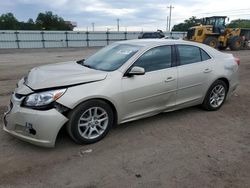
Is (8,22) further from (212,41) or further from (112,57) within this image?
(112,57)

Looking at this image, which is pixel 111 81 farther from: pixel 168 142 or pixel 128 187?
pixel 128 187

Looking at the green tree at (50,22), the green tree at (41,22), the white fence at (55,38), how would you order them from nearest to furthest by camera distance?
the white fence at (55,38) → the green tree at (41,22) → the green tree at (50,22)

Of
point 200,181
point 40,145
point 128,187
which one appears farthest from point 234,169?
point 40,145

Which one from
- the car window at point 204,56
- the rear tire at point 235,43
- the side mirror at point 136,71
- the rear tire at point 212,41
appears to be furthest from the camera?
the rear tire at point 235,43

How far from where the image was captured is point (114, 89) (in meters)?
3.84

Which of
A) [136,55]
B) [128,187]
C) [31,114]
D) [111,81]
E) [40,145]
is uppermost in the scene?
[136,55]

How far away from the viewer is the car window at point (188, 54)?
473 centimetres

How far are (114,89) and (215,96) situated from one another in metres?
2.49

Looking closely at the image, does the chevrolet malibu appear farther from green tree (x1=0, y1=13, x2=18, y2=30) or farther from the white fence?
green tree (x1=0, y1=13, x2=18, y2=30)

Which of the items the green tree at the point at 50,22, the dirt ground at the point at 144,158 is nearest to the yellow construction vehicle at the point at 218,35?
the dirt ground at the point at 144,158

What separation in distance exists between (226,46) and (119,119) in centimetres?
2024

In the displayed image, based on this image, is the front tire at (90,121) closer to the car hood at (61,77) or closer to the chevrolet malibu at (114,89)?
the chevrolet malibu at (114,89)

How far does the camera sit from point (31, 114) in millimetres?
3375

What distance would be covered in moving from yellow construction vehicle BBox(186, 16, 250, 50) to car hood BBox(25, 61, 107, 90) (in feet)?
59.2
